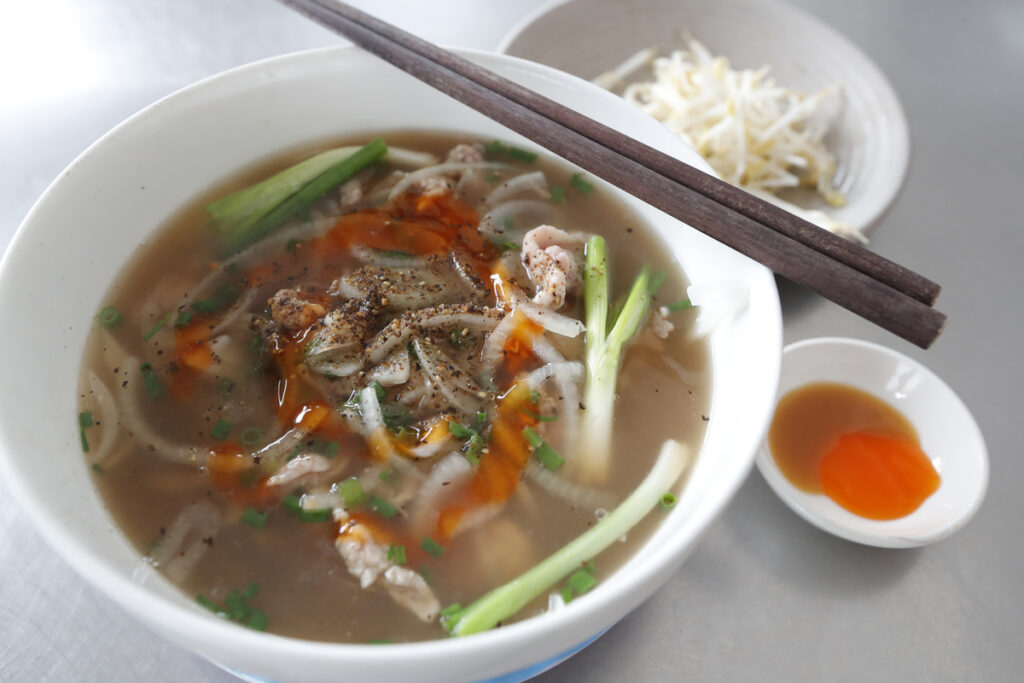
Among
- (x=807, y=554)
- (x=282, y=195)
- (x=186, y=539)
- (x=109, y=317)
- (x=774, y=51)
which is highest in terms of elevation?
(x=774, y=51)

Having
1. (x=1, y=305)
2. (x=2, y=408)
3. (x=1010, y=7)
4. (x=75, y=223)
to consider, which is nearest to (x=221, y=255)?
(x=75, y=223)

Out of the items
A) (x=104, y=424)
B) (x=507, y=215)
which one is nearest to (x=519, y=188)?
(x=507, y=215)

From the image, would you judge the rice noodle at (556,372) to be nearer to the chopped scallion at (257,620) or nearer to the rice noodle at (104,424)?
Answer: the chopped scallion at (257,620)

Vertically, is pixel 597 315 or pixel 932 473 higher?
pixel 597 315

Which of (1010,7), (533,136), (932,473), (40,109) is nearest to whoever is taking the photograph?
(533,136)

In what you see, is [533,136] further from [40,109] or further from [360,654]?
[40,109]

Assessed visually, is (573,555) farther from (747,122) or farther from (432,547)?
(747,122)
